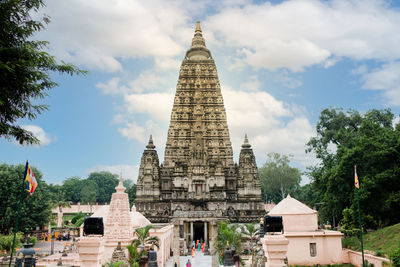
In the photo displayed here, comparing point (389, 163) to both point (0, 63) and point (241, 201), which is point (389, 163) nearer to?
point (241, 201)

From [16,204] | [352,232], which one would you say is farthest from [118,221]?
[16,204]

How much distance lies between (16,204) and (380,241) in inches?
1379

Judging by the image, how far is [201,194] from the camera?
42688 mm

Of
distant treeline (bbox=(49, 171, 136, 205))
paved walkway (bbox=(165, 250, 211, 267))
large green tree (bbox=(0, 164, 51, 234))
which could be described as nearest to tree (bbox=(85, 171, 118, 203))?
distant treeline (bbox=(49, 171, 136, 205))

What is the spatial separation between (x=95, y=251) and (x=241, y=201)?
37111 millimetres

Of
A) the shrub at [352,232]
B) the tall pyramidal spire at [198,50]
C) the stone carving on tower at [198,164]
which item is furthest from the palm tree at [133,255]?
the tall pyramidal spire at [198,50]

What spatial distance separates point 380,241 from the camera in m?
22.8

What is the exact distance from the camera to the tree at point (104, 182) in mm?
99125

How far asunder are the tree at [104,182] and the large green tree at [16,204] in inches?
2354

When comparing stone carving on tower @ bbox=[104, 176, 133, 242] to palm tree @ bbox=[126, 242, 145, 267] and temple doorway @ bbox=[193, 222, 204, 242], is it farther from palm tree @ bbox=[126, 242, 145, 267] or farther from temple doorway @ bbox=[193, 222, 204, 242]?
temple doorway @ bbox=[193, 222, 204, 242]

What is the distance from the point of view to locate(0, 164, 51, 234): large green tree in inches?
1384

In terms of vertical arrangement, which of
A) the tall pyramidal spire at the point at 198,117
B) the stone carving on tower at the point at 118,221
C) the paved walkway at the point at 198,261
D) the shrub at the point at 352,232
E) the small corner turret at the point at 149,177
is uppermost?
the tall pyramidal spire at the point at 198,117

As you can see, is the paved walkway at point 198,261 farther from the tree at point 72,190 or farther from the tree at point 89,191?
the tree at point 72,190

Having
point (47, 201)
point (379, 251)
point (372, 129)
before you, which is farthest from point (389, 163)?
point (47, 201)
